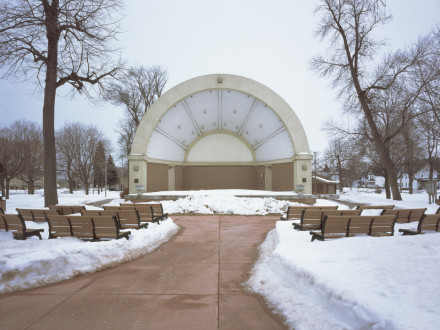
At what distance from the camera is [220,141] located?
1164 inches

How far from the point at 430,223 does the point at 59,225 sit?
31.4 ft

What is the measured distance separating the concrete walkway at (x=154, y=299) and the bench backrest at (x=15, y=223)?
310 centimetres

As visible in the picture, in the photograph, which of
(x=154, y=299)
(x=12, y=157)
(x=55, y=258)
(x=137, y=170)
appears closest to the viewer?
(x=154, y=299)

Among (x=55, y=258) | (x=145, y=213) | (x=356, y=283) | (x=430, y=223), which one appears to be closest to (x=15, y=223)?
(x=55, y=258)

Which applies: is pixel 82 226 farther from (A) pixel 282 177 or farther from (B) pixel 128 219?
(A) pixel 282 177

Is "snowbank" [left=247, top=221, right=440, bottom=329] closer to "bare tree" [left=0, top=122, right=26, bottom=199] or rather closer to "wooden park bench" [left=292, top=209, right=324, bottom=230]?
"wooden park bench" [left=292, top=209, right=324, bottom=230]

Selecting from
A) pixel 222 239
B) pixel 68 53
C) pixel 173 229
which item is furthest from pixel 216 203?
pixel 68 53

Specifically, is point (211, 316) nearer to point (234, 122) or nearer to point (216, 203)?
point (216, 203)

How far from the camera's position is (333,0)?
68.3 ft

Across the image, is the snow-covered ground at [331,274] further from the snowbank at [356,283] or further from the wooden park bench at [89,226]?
the wooden park bench at [89,226]

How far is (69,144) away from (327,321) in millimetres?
48742

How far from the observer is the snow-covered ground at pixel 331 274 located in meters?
3.14

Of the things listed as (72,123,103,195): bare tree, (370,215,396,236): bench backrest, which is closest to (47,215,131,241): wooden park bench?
(370,215,396,236): bench backrest

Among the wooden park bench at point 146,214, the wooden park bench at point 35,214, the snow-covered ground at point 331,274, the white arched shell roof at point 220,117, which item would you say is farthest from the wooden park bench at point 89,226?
the white arched shell roof at point 220,117
